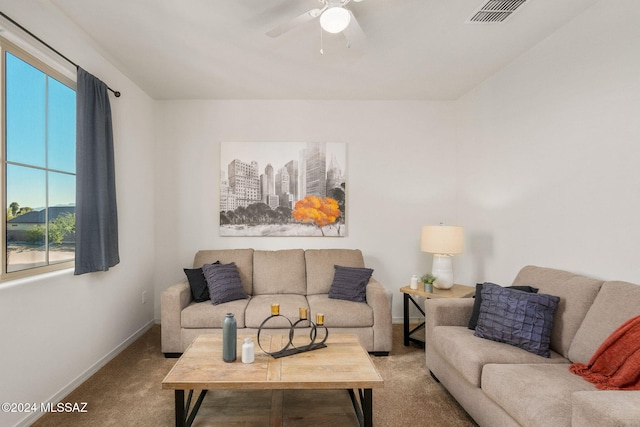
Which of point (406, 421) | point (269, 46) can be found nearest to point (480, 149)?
point (269, 46)

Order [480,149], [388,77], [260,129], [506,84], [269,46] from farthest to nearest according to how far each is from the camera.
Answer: [260,129]
[480,149]
[388,77]
[506,84]
[269,46]

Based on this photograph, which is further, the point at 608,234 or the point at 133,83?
the point at 133,83

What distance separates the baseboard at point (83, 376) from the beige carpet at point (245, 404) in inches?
1.4

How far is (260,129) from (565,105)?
306cm

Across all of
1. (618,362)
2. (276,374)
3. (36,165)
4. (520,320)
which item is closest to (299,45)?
(36,165)

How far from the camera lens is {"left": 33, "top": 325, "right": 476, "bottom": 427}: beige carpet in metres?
2.15

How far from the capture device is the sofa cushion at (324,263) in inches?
145

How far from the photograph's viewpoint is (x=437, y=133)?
13.8ft

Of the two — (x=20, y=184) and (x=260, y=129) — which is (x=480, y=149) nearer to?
(x=260, y=129)

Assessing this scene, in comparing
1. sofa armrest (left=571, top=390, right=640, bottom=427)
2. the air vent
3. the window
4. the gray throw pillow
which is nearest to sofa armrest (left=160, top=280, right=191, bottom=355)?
the window

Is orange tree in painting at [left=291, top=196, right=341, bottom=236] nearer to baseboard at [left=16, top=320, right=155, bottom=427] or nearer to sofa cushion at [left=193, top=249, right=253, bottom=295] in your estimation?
sofa cushion at [left=193, top=249, right=253, bottom=295]

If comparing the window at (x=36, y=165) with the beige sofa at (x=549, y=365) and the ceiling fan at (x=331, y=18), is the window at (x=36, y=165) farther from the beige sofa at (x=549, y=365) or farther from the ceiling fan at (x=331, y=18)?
the beige sofa at (x=549, y=365)

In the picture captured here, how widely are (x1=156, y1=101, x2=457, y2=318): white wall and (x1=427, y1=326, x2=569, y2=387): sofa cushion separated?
1.87 metres

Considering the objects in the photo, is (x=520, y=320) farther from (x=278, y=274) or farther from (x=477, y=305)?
(x=278, y=274)
